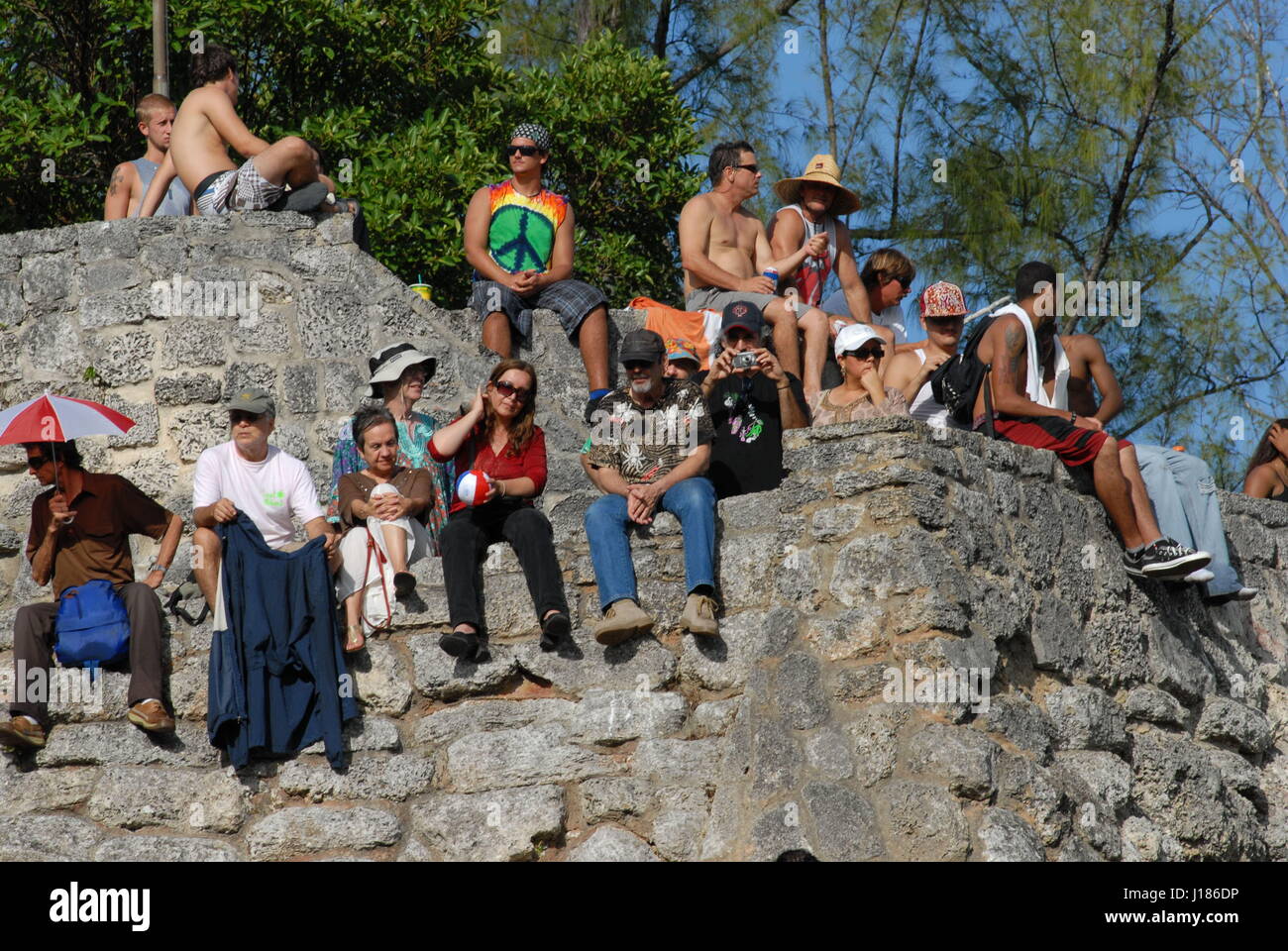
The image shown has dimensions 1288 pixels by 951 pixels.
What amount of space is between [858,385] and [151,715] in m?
3.42

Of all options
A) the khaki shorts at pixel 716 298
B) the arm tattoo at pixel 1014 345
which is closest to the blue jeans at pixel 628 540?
the arm tattoo at pixel 1014 345

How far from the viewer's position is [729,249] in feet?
36.2

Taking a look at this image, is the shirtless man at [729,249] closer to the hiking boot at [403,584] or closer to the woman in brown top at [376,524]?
the woman in brown top at [376,524]

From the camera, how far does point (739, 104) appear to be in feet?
53.1

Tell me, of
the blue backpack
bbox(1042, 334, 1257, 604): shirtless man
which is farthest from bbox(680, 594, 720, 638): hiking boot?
the blue backpack

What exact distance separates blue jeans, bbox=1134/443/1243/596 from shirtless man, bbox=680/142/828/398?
199 centimetres

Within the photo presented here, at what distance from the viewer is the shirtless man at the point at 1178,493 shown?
9.00 metres

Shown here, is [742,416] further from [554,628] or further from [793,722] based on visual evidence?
[793,722]

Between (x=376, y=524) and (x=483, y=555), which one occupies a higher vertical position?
(x=376, y=524)

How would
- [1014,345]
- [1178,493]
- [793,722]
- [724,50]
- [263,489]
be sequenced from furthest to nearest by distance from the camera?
1. [724,50]
2. [1178,493]
3. [1014,345]
4. [263,489]
5. [793,722]

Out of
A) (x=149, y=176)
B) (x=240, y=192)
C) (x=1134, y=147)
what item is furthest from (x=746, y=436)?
(x=1134, y=147)

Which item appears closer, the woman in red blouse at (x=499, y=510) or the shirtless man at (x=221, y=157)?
the woman in red blouse at (x=499, y=510)

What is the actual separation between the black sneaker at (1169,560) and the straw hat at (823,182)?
126 inches

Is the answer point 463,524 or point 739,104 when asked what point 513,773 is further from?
point 739,104
